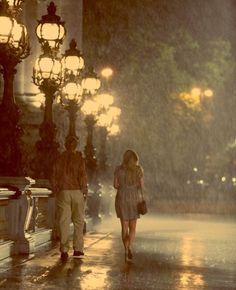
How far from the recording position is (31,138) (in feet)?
126

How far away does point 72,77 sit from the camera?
2655cm

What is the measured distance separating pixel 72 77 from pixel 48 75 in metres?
3.61

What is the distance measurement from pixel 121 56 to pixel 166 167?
588 inches

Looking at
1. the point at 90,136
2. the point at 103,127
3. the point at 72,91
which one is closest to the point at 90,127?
the point at 90,136

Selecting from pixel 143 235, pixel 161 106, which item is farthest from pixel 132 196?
pixel 161 106

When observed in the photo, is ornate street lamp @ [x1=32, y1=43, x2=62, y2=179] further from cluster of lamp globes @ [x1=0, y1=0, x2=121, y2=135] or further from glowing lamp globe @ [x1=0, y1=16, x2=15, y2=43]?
glowing lamp globe @ [x1=0, y1=16, x2=15, y2=43]

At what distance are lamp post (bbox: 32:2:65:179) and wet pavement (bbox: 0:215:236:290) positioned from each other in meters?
2.05

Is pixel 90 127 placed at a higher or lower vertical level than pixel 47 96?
higher

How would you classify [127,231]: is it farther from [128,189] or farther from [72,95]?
[72,95]

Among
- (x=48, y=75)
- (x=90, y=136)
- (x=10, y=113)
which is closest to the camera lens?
(x=10, y=113)

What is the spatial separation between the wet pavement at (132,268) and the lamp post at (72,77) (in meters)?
4.61

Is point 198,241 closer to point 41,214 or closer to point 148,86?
point 41,214

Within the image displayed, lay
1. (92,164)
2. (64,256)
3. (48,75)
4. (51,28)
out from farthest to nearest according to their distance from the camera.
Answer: (92,164), (48,75), (51,28), (64,256)

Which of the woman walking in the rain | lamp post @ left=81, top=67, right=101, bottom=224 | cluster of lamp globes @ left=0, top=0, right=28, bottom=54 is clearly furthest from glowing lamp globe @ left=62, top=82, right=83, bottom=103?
the woman walking in the rain
